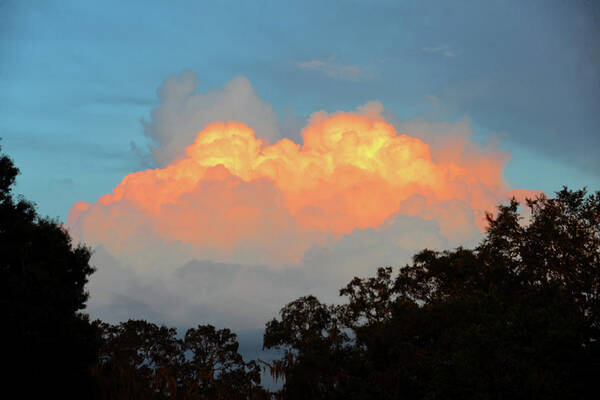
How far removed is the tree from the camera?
61.8 feet

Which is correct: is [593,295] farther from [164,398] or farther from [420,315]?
[164,398]

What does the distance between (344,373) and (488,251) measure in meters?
12.6

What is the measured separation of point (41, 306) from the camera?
25906 millimetres

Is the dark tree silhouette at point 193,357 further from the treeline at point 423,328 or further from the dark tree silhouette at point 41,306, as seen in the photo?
the dark tree silhouette at point 41,306

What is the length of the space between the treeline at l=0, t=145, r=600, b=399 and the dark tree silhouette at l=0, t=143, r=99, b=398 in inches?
2.1

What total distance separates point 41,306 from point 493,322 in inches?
798

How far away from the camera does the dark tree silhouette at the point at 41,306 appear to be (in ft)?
81.5

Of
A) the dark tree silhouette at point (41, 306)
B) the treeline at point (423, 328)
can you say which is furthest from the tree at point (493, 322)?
the dark tree silhouette at point (41, 306)

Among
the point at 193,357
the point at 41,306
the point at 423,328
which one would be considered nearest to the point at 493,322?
the point at 423,328

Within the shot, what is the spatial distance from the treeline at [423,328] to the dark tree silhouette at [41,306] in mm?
53

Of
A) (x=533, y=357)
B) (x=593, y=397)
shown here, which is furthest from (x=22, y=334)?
(x=593, y=397)

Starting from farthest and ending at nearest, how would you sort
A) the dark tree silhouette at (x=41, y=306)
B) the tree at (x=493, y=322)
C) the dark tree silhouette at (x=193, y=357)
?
the dark tree silhouette at (x=193, y=357) → the dark tree silhouette at (x=41, y=306) → the tree at (x=493, y=322)

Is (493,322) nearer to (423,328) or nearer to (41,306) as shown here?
(423,328)

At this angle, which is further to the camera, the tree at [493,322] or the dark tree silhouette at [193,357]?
the dark tree silhouette at [193,357]
